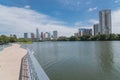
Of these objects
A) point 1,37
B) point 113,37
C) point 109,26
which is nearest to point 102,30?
point 109,26

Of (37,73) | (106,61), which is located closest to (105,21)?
(106,61)

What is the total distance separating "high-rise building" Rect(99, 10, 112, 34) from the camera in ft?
402

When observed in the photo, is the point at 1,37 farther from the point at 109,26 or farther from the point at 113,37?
the point at 109,26

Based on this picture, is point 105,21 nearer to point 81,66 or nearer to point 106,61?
point 106,61

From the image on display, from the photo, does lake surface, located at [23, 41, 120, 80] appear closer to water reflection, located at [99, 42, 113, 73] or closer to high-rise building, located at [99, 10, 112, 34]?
water reflection, located at [99, 42, 113, 73]

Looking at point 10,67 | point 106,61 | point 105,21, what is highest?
point 105,21

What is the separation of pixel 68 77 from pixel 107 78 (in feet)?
8.25

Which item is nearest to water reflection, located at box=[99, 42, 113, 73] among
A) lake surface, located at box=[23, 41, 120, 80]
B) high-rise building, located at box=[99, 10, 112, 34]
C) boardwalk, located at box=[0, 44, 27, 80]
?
lake surface, located at box=[23, 41, 120, 80]

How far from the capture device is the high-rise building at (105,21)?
122m

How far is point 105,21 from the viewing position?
123688 millimetres

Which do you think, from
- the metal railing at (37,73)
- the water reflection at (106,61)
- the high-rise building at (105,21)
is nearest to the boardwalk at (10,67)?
the metal railing at (37,73)

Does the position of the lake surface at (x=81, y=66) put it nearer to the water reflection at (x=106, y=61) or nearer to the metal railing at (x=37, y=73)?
the water reflection at (x=106, y=61)

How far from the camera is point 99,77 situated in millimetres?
10125

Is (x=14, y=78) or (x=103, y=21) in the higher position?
(x=103, y=21)
